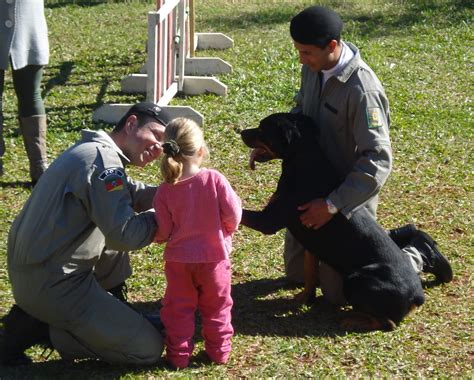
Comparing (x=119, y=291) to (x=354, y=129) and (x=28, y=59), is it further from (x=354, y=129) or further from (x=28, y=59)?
(x=28, y=59)

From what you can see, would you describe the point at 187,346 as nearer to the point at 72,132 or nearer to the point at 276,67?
the point at 72,132

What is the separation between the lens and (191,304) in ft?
14.5

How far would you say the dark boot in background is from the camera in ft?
22.7

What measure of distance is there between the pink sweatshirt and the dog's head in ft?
2.25

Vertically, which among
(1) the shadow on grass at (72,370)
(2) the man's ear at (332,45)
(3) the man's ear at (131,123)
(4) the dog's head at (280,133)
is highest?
(2) the man's ear at (332,45)

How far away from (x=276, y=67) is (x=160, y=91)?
2101mm

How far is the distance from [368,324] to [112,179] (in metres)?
1.68

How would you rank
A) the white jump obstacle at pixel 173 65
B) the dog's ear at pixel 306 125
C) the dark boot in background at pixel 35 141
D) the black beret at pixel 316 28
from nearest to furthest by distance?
the black beret at pixel 316 28
the dog's ear at pixel 306 125
the dark boot in background at pixel 35 141
the white jump obstacle at pixel 173 65

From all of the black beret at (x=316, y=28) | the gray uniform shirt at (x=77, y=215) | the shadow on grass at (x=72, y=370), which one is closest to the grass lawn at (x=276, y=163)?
the shadow on grass at (x=72, y=370)

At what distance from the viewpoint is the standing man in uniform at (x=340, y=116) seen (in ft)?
15.9

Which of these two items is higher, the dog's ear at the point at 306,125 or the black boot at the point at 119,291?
the dog's ear at the point at 306,125

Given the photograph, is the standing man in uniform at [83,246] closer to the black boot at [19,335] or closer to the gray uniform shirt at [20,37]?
the black boot at [19,335]

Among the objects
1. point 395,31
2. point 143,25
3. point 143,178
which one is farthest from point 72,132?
point 395,31

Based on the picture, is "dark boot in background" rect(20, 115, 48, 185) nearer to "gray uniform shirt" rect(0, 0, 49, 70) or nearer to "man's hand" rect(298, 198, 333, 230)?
"gray uniform shirt" rect(0, 0, 49, 70)
